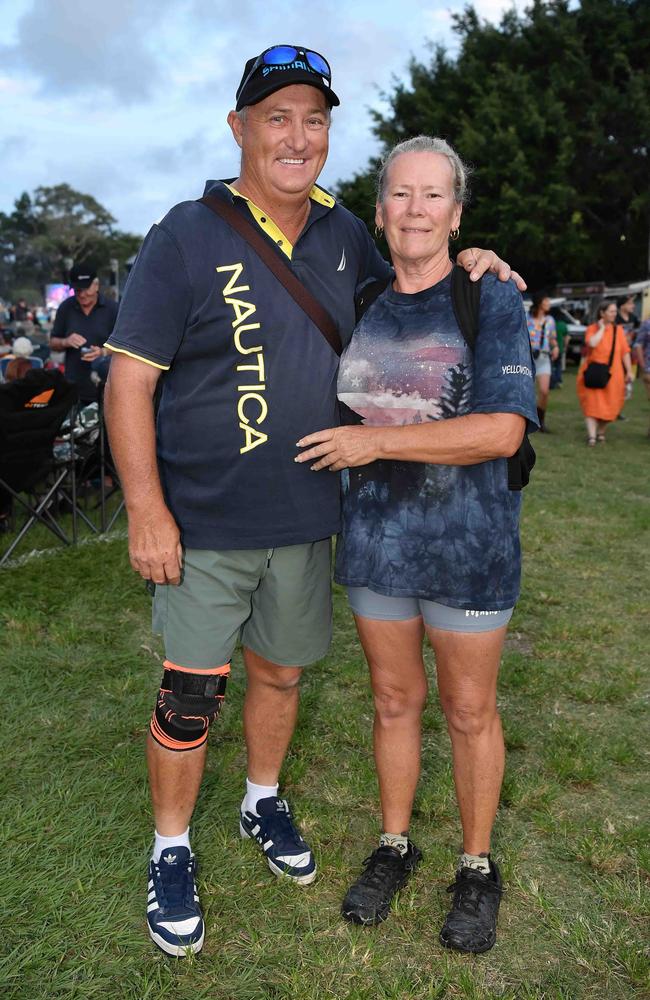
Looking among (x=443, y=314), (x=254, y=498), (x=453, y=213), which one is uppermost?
(x=453, y=213)

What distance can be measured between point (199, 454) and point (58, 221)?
391 feet

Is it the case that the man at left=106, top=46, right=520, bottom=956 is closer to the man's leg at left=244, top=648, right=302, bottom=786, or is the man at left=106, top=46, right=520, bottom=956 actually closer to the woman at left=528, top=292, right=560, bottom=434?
the man's leg at left=244, top=648, right=302, bottom=786

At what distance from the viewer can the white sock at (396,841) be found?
2.85 m

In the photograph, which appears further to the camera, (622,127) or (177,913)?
(622,127)

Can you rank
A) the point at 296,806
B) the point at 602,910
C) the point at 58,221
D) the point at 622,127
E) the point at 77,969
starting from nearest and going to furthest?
the point at 77,969 < the point at 602,910 < the point at 296,806 < the point at 622,127 < the point at 58,221

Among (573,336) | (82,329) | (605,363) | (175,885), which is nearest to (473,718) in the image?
(175,885)

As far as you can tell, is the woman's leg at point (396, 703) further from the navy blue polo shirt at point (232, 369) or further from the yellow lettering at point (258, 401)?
the yellow lettering at point (258, 401)

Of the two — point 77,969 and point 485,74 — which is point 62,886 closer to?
point 77,969

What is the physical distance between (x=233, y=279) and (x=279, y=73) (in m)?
0.59

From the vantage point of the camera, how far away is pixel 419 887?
9.28 ft

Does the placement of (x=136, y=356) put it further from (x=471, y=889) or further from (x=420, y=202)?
(x=471, y=889)

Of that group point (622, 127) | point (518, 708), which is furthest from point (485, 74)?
point (518, 708)

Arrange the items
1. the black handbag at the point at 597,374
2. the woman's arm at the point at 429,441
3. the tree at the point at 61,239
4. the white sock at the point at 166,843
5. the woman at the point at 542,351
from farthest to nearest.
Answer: the tree at the point at 61,239 < the woman at the point at 542,351 < the black handbag at the point at 597,374 < the white sock at the point at 166,843 < the woman's arm at the point at 429,441

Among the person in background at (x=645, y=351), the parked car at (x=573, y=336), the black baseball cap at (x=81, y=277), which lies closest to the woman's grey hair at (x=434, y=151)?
the black baseball cap at (x=81, y=277)
